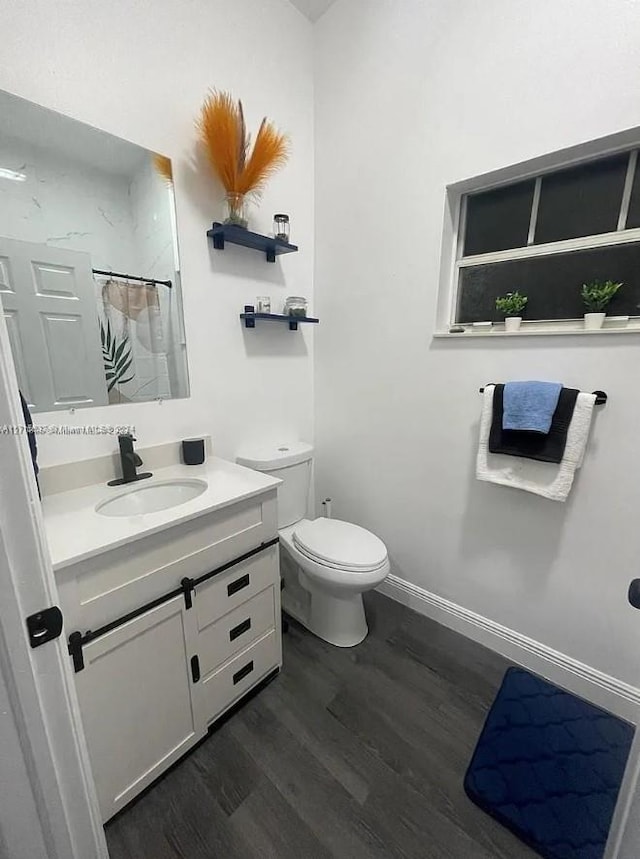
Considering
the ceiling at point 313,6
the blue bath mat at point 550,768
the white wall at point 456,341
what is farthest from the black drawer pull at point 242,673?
the ceiling at point 313,6

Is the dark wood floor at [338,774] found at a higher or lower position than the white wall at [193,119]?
lower

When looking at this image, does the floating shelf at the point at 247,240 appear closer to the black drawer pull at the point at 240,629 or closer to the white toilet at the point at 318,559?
the white toilet at the point at 318,559

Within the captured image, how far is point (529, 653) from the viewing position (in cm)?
149

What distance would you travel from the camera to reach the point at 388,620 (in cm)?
177

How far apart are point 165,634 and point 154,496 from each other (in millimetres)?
478

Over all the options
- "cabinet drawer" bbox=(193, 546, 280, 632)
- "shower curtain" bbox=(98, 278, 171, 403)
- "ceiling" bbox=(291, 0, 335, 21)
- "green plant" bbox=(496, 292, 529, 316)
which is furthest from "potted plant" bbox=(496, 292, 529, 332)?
"ceiling" bbox=(291, 0, 335, 21)

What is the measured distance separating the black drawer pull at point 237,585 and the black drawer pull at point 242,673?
1.07ft

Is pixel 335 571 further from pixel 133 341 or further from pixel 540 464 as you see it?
pixel 133 341

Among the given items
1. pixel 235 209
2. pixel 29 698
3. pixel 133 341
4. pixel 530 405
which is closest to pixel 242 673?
pixel 29 698

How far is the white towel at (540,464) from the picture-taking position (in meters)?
1.22

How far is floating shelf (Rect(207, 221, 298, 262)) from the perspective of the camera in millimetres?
1442

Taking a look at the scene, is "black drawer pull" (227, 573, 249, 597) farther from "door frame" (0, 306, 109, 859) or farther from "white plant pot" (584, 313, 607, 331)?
"white plant pot" (584, 313, 607, 331)

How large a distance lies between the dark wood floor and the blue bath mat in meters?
0.04

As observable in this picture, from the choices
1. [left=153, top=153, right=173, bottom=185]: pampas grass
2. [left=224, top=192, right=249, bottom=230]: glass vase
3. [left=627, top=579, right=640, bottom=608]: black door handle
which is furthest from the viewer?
[left=224, top=192, right=249, bottom=230]: glass vase
